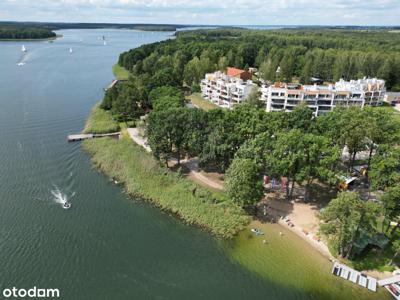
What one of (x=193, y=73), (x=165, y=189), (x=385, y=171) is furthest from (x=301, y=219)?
(x=193, y=73)

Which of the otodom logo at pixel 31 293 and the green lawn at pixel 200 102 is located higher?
the green lawn at pixel 200 102

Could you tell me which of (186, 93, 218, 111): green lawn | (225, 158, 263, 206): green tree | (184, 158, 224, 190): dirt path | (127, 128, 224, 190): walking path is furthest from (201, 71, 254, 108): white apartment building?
(225, 158, 263, 206): green tree

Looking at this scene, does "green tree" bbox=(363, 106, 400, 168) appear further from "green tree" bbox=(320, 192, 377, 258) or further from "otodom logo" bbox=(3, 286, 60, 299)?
"otodom logo" bbox=(3, 286, 60, 299)

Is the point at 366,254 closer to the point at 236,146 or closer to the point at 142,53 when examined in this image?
the point at 236,146

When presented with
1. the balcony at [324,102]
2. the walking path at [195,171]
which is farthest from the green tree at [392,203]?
the balcony at [324,102]

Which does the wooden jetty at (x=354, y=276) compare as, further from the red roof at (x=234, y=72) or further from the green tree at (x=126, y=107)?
the red roof at (x=234, y=72)

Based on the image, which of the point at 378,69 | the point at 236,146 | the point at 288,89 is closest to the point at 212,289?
the point at 236,146

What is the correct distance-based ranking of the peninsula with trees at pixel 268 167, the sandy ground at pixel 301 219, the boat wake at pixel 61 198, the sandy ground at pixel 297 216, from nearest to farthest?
the peninsula with trees at pixel 268 167, the sandy ground at pixel 297 216, the sandy ground at pixel 301 219, the boat wake at pixel 61 198
